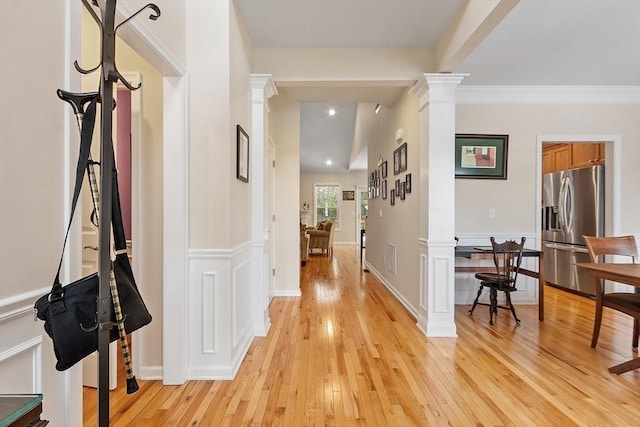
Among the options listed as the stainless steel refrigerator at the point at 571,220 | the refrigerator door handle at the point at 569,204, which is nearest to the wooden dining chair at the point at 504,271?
the stainless steel refrigerator at the point at 571,220

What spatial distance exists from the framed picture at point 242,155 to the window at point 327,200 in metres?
9.16

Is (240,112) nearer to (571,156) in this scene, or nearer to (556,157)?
(571,156)

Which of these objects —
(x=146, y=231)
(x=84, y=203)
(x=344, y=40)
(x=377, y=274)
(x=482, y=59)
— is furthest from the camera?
(x=377, y=274)

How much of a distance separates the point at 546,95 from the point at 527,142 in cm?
60

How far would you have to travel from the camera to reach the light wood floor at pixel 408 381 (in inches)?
69.3

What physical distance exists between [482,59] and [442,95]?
75 cm

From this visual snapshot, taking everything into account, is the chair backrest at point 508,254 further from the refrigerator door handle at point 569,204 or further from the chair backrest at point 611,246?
the refrigerator door handle at point 569,204

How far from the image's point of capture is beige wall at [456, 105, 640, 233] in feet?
12.8

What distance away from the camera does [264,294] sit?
9.89ft

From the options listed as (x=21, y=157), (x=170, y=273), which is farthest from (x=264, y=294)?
(x=21, y=157)

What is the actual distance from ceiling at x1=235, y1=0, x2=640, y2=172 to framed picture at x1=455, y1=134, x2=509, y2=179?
657 mm

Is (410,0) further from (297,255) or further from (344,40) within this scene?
(297,255)

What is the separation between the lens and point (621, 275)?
2154 millimetres

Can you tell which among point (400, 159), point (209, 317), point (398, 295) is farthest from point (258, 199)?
point (398, 295)
